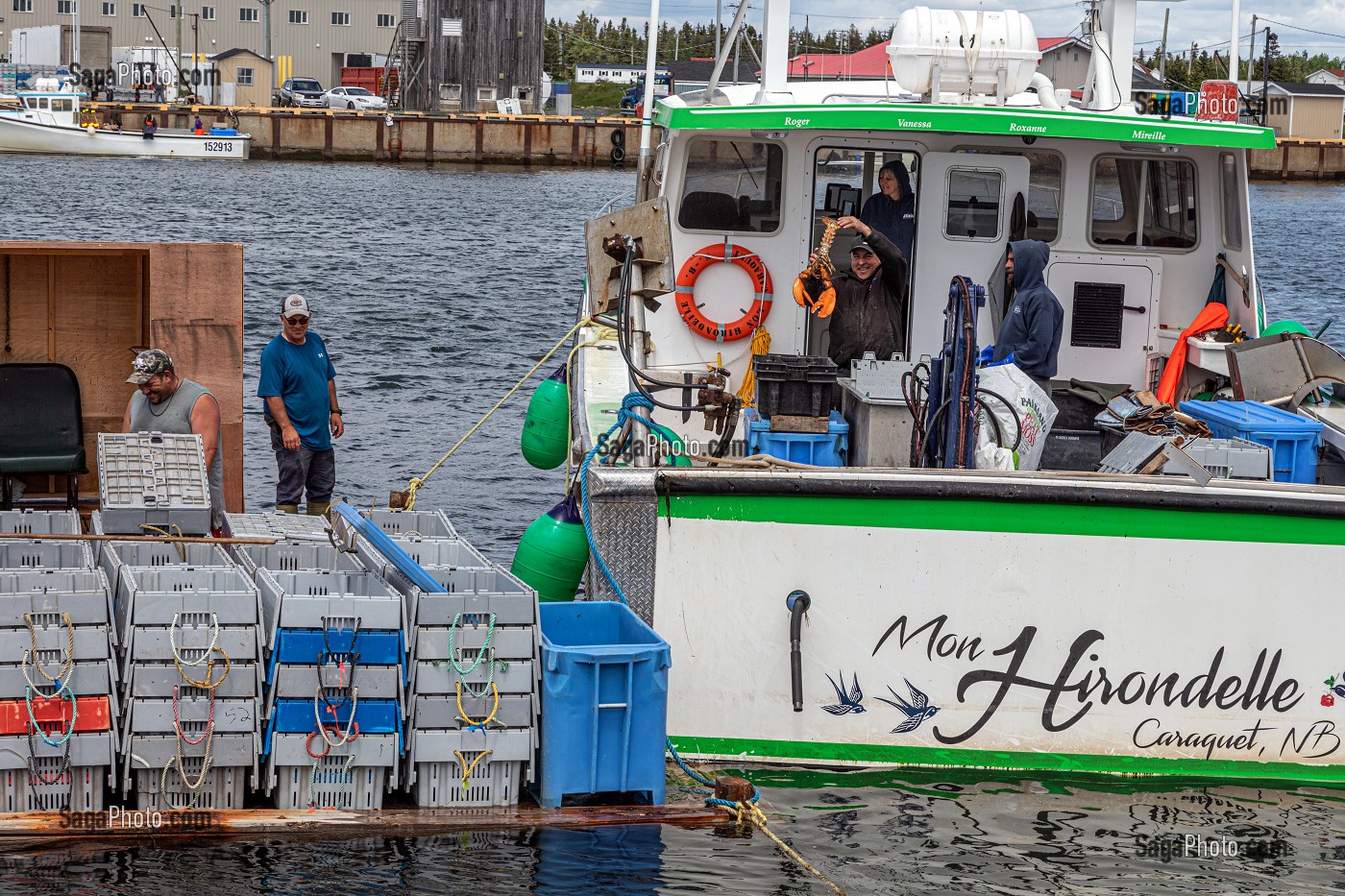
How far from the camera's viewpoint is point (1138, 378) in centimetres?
960

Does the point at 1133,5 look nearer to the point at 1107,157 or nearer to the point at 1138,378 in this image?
the point at 1107,157

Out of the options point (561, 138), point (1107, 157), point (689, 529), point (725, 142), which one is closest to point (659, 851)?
point (689, 529)

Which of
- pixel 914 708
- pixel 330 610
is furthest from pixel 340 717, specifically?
pixel 914 708

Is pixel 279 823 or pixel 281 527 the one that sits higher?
pixel 281 527

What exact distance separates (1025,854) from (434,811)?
2.28 m

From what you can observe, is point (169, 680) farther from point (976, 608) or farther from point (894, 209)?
point (894, 209)

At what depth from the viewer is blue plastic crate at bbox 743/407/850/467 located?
7.04 meters

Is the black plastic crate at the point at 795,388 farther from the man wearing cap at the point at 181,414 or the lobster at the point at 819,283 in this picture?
the man wearing cap at the point at 181,414

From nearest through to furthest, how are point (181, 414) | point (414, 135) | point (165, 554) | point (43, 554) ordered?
1. point (43, 554)
2. point (165, 554)
3. point (181, 414)
4. point (414, 135)

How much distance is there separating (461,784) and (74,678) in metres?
1.39

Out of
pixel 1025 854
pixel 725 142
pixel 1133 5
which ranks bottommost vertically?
pixel 1025 854

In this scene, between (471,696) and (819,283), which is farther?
(819,283)

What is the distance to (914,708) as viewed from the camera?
6207 millimetres

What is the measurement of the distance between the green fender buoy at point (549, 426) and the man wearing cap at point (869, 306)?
1810 mm
